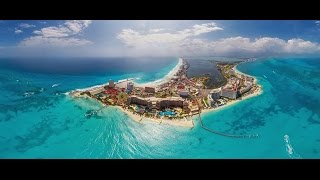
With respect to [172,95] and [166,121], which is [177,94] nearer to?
[172,95]

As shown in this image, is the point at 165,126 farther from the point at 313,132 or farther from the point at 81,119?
the point at 313,132

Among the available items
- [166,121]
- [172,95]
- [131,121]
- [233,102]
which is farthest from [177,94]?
[233,102]

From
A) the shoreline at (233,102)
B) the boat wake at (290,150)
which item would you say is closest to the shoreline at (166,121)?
the shoreline at (233,102)

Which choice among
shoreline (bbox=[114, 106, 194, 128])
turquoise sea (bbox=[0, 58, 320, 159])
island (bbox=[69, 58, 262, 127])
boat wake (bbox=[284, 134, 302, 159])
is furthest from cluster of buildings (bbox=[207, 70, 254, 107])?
boat wake (bbox=[284, 134, 302, 159])

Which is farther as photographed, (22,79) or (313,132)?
(22,79)
